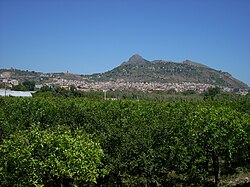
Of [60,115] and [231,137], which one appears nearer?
[231,137]

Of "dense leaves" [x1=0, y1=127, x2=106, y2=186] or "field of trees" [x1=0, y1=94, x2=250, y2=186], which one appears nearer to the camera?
"dense leaves" [x1=0, y1=127, x2=106, y2=186]

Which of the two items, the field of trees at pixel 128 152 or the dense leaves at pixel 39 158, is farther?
the field of trees at pixel 128 152

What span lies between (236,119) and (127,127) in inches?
224

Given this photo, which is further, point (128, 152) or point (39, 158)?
point (128, 152)

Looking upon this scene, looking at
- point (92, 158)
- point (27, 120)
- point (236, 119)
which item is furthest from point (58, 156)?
point (27, 120)

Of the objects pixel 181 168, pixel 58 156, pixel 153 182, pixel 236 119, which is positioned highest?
pixel 236 119

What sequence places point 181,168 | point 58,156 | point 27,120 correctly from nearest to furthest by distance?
point 58,156, point 181,168, point 27,120

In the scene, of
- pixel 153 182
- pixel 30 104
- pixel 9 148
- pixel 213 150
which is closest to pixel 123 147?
pixel 153 182

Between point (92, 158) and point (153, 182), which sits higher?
point (92, 158)

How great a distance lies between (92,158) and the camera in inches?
524

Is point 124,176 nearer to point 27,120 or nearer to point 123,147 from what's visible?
point 123,147

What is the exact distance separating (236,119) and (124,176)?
666 cm

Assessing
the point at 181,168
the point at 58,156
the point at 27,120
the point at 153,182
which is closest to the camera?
the point at 58,156

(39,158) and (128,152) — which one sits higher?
(39,158)
